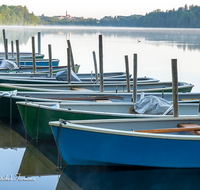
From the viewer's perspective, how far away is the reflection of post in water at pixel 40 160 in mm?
6875

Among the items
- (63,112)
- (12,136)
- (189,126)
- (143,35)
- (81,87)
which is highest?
(143,35)

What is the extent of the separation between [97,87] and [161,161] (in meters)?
5.59

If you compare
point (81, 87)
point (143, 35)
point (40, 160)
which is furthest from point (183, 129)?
point (143, 35)

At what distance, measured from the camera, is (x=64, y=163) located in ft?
23.8

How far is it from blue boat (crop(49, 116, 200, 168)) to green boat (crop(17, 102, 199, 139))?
70 cm

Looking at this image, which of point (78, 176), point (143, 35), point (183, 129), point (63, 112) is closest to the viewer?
point (78, 176)

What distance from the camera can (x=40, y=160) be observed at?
7.44m

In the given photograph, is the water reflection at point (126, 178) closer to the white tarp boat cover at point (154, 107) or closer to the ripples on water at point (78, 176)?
the ripples on water at point (78, 176)

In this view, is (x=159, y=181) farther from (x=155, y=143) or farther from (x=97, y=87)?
(x=97, y=87)

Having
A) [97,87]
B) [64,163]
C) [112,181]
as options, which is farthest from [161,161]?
[97,87]

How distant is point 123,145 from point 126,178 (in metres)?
0.78

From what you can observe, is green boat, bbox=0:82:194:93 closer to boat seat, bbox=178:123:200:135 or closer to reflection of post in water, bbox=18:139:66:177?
reflection of post in water, bbox=18:139:66:177

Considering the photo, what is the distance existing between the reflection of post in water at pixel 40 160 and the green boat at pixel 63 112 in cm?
33

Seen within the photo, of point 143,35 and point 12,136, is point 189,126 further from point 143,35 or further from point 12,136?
point 143,35
